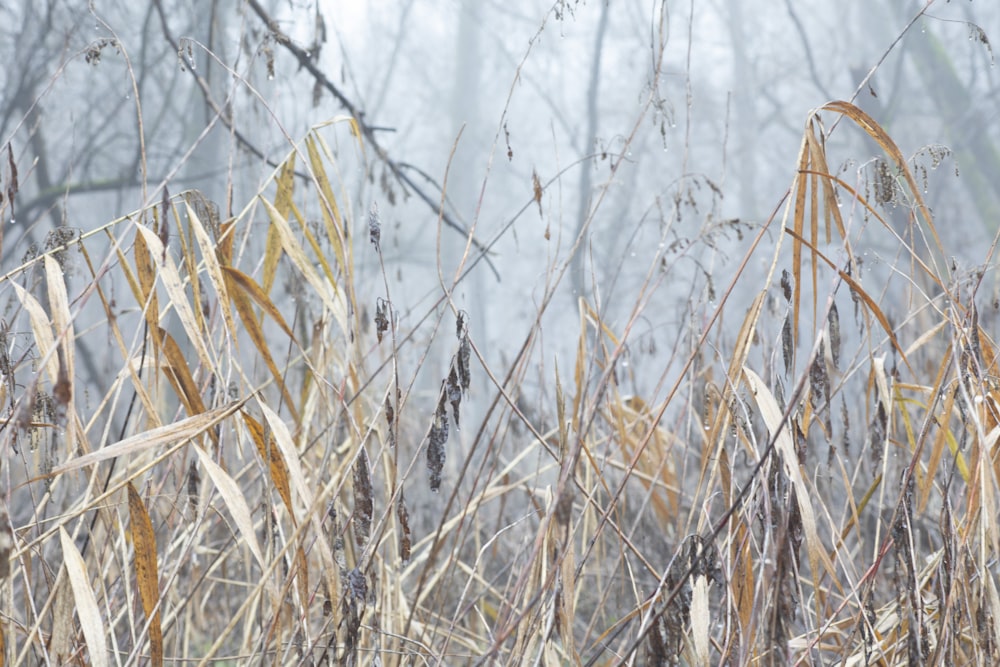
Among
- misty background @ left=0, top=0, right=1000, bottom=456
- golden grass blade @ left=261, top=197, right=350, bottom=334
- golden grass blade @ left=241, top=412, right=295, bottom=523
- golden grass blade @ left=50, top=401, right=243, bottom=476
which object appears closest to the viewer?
golden grass blade @ left=50, top=401, right=243, bottom=476

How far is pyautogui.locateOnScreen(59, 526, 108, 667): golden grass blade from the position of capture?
58 cm

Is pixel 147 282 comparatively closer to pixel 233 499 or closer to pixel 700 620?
pixel 233 499

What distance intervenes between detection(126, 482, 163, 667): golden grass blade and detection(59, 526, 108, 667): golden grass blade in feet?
0.14

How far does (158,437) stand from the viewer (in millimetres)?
601

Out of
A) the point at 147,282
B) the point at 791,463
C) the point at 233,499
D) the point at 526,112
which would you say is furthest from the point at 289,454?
the point at 526,112

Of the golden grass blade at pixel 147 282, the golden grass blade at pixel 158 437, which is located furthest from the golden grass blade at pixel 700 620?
the golden grass blade at pixel 147 282

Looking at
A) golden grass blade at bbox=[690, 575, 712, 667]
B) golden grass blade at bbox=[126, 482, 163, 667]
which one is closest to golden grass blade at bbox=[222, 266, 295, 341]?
golden grass blade at bbox=[126, 482, 163, 667]

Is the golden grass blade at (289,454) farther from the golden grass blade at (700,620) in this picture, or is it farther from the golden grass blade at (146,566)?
the golden grass blade at (700,620)

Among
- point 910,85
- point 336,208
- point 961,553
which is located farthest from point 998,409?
point 910,85

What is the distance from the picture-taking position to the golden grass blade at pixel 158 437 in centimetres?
57

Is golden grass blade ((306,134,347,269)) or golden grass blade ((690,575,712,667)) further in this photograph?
golden grass blade ((306,134,347,269))

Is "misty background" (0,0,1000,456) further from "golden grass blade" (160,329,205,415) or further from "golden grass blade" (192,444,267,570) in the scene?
"golden grass blade" (192,444,267,570)

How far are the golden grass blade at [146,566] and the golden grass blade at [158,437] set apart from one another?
0.26 ft

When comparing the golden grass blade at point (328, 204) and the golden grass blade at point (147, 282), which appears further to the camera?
the golden grass blade at point (328, 204)
